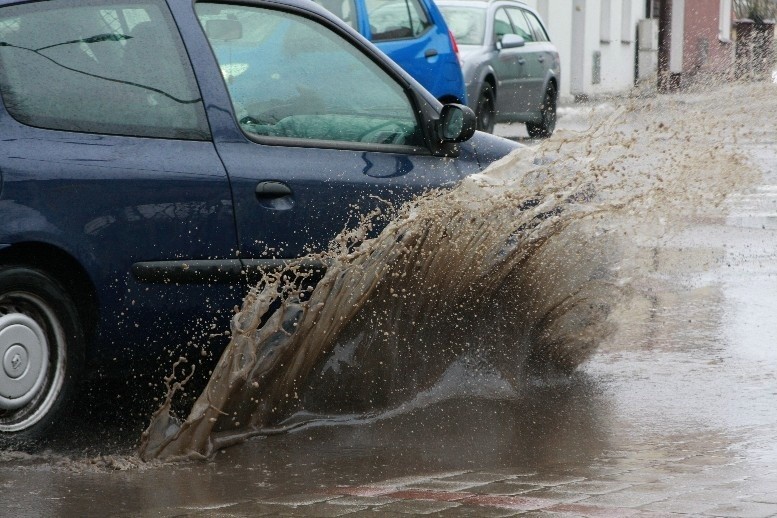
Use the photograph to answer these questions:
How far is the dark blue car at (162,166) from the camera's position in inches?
199

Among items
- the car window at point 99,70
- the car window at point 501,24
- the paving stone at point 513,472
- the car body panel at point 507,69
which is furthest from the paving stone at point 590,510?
the car window at point 501,24

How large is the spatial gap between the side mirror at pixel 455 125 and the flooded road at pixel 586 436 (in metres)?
0.39

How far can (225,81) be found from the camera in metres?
5.76

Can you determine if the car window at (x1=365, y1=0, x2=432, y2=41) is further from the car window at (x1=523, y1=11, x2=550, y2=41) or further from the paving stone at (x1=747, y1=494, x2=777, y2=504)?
the paving stone at (x1=747, y1=494, x2=777, y2=504)

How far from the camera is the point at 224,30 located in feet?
19.5

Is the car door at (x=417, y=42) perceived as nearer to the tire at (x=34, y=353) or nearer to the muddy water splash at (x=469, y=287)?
the muddy water splash at (x=469, y=287)

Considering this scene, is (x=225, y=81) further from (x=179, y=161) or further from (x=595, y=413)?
(x=595, y=413)

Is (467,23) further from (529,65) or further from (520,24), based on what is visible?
(520,24)

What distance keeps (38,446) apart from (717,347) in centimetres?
368

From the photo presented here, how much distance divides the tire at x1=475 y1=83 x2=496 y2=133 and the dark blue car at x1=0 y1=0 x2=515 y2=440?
1219 cm

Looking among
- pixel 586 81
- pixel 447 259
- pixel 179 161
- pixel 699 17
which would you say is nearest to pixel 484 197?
pixel 447 259

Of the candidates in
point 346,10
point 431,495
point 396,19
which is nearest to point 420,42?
point 396,19

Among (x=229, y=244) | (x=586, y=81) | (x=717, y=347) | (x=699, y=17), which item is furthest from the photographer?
(x=699, y=17)

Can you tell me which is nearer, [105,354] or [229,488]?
[229,488]
